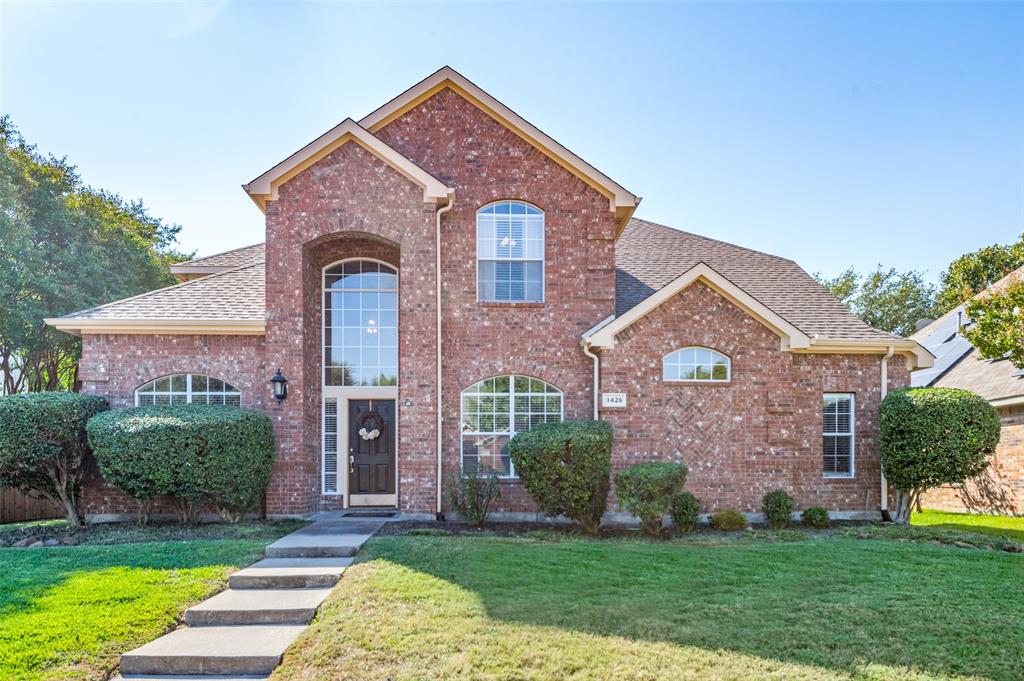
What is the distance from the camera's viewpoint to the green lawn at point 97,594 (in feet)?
17.6

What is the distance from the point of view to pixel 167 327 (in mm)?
11750

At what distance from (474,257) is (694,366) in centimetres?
448

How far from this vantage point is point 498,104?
12.2 m

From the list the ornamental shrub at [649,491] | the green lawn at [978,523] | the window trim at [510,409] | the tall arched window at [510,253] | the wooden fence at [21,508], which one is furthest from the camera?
the wooden fence at [21,508]

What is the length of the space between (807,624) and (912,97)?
1093 cm

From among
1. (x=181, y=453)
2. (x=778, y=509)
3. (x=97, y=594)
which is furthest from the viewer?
(x=778, y=509)

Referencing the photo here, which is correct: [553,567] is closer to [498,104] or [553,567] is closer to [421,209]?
[421,209]

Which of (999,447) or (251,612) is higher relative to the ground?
(999,447)

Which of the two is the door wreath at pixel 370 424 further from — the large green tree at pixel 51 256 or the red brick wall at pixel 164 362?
the large green tree at pixel 51 256

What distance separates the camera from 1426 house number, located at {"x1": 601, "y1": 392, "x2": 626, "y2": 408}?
37.9ft

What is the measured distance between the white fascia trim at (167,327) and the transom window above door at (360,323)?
4.97ft

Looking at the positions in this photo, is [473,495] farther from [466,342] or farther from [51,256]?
[51,256]

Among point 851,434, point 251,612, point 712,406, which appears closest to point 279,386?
point 251,612

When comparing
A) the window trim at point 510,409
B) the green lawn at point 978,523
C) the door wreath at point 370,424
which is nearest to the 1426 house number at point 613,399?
the window trim at point 510,409
